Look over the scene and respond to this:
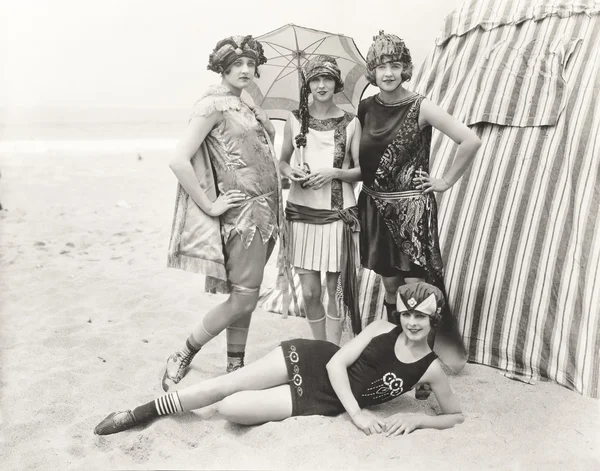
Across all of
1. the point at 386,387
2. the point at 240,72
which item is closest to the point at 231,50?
the point at 240,72

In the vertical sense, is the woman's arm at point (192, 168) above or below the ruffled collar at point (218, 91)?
below

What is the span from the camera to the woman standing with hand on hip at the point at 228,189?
8.70ft

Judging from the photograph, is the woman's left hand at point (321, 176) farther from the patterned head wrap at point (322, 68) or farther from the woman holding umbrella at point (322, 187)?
the patterned head wrap at point (322, 68)

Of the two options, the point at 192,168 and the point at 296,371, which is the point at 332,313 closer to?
the point at 296,371

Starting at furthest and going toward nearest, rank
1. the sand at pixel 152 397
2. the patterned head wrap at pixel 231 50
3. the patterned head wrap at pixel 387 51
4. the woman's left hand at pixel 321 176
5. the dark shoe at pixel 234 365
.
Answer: the dark shoe at pixel 234 365 → the woman's left hand at pixel 321 176 → the patterned head wrap at pixel 231 50 → the patterned head wrap at pixel 387 51 → the sand at pixel 152 397

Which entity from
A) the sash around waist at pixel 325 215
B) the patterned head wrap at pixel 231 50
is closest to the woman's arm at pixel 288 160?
the sash around waist at pixel 325 215

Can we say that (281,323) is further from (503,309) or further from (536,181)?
(536,181)

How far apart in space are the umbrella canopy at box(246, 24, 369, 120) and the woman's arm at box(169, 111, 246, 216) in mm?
653

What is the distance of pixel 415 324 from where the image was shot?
7.65 feet

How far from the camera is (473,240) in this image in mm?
3324

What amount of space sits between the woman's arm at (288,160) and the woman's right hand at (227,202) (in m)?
0.27

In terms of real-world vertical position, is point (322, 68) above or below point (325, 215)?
above

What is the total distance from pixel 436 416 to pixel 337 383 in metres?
0.41

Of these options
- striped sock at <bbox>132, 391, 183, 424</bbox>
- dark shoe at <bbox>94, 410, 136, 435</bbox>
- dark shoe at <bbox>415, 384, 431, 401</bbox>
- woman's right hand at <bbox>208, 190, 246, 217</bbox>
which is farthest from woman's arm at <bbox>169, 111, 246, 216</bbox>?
dark shoe at <bbox>415, 384, 431, 401</bbox>
